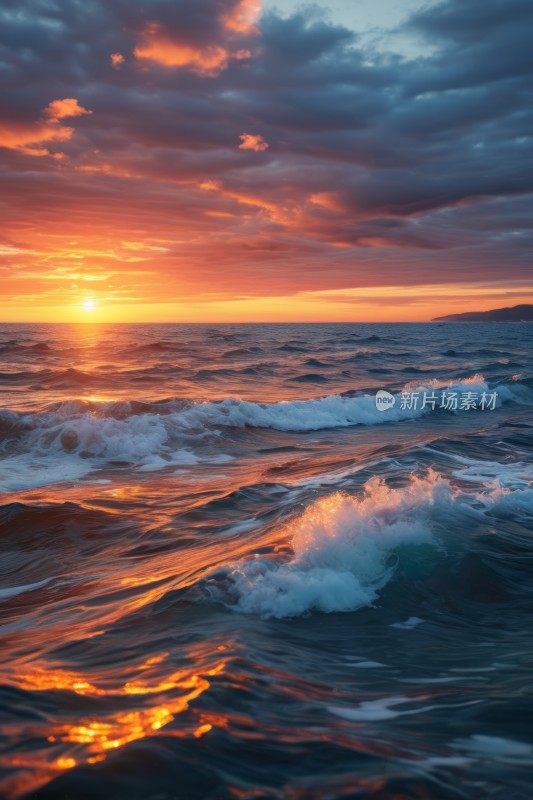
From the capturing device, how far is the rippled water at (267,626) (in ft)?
9.74

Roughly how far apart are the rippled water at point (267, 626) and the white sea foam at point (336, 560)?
24 millimetres

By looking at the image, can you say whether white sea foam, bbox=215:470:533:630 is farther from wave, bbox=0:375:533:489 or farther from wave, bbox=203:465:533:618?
wave, bbox=0:375:533:489

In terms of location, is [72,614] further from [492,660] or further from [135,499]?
[135,499]

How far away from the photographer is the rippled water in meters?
2.97

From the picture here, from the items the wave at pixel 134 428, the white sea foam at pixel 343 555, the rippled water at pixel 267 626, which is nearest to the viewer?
the rippled water at pixel 267 626

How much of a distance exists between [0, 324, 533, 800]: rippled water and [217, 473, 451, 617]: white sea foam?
2 centimetres

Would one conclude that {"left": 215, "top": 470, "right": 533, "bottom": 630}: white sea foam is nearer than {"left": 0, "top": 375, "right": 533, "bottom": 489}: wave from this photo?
Yes

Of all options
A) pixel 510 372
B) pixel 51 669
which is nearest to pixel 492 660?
pixel 51 669

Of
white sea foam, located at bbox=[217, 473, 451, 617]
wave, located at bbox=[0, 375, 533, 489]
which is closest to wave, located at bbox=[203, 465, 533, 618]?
white sea foam, located at bbox=[217, 473, 451, 617]

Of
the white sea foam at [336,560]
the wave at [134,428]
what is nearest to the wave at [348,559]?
the white sea foam at [336,560]

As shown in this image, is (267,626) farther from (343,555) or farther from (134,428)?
(134,428)

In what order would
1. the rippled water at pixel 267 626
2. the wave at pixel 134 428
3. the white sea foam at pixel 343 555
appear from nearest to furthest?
the rippled water at pixel 267 626
the white sea foam at pixel 343 555
the wave at pixel 134 428

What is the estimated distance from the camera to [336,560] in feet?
20.0

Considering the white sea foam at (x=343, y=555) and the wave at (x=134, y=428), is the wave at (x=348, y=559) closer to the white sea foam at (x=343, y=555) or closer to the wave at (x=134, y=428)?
the white sea foam at (x=343, y=555)
